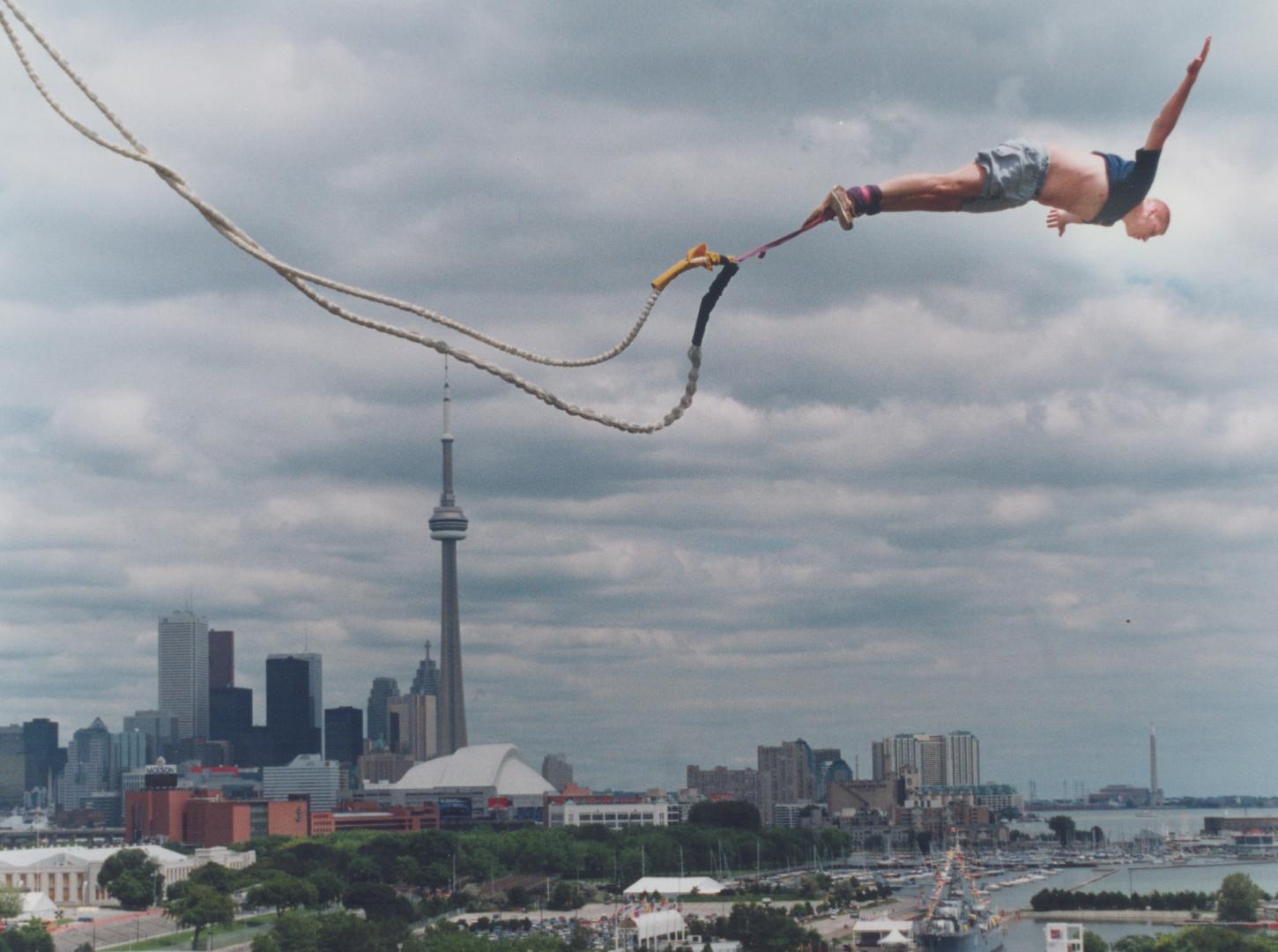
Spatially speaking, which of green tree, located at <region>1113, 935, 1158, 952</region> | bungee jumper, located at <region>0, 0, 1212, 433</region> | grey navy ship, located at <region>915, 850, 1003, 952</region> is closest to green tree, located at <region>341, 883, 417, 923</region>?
grey navy ship, located at <region>915, 850, 1003, 952</region>

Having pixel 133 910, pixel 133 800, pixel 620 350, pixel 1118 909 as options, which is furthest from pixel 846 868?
pixel 620 350

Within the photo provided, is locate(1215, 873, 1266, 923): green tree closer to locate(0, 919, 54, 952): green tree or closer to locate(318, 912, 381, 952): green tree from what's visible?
locate(318, 912, 381, 952): green tree

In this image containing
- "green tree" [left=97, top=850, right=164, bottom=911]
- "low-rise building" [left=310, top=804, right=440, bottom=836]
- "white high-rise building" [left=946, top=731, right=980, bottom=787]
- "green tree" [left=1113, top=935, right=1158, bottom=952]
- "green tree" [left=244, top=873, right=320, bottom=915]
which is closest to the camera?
"green tree" [left=1113, top=935, right=1158, bottom=952]

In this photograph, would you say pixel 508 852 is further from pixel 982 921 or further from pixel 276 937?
pixel 276 937

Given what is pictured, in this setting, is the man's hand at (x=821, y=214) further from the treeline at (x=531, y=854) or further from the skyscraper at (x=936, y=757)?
the skyscraper at (x=936, y=757)

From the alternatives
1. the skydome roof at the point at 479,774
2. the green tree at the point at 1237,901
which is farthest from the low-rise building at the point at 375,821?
the green tree at the point at 1237,901

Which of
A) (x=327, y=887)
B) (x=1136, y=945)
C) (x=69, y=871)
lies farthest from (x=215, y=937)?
(x=1136, y=945)

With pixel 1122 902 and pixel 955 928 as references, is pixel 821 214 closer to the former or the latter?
pixel 955 928
